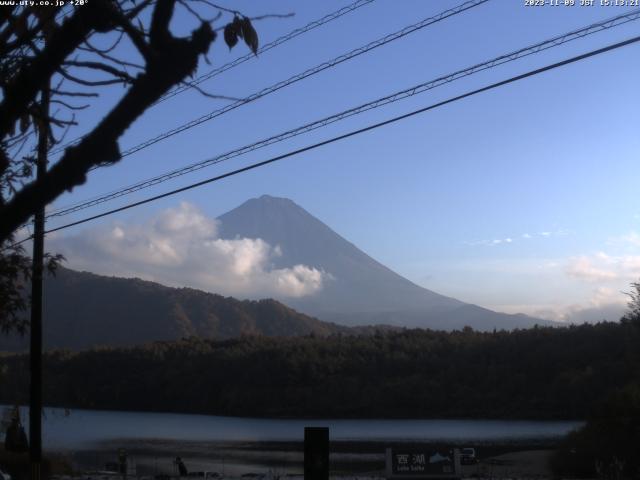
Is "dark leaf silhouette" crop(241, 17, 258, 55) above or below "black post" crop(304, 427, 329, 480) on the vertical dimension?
above

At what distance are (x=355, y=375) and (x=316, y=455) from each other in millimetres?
79416

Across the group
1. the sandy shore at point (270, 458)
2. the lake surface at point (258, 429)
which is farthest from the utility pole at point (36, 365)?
the lake surface at point (258, 429)

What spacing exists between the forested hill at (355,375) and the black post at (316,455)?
179ft

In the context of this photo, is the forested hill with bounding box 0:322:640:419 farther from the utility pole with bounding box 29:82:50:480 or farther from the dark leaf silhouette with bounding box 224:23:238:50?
the dark leaf silhouette with bounding box 224:23:238:50

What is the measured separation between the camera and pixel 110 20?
3779 mm

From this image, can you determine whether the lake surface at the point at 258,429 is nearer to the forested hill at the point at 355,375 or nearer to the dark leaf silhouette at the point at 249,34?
the forested hill at the point at 355,375

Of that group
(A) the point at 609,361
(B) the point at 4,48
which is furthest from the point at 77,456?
(B) the point at 4,48

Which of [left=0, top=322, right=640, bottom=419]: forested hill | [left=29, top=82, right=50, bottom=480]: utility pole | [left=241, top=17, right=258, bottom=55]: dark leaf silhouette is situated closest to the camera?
[left=241, top=17, right=258, bottom=55]: dark leaf silhouette

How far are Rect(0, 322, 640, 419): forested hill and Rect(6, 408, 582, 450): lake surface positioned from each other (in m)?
4.11

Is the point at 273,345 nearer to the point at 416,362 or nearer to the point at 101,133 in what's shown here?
the point at 416,362

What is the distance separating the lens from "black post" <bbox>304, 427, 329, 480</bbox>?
10.3 metres

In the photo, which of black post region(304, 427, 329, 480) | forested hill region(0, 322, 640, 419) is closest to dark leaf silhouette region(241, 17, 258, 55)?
black post region(304, 427, 329, 480)

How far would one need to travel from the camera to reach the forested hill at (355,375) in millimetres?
70938

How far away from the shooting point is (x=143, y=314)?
156375mm
